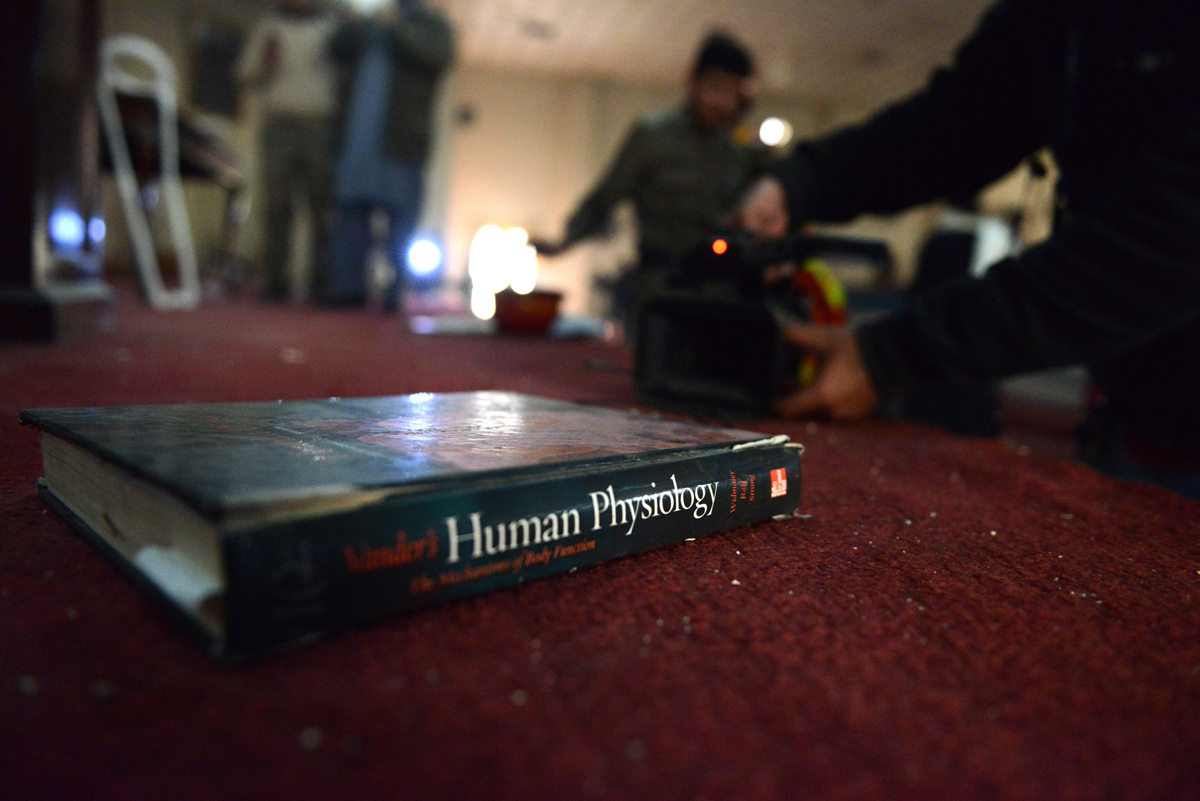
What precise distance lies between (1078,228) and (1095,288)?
6 cm

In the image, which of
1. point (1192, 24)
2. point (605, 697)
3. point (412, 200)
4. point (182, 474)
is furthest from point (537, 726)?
point (412, 200)

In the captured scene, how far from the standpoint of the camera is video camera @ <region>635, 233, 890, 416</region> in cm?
86

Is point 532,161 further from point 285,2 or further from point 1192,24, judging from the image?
point 1192,24

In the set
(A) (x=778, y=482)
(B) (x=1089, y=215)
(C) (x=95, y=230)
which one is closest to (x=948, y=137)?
(B) (x=1089, y=215)

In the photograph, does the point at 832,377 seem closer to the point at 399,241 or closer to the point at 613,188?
the point at 613,188

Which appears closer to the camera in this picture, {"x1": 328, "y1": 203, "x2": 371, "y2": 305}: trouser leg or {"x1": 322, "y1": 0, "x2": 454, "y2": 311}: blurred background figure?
{"x1": 322, "y1": 0, "x2": 454, "y2": 311}: blurred background figure

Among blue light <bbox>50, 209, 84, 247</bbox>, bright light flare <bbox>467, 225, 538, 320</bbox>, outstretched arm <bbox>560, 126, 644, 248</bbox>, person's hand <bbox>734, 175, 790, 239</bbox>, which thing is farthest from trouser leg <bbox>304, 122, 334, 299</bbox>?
bright light flare <bbox>467, 225, 538, 320</bbox>

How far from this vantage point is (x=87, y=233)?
1553 mm

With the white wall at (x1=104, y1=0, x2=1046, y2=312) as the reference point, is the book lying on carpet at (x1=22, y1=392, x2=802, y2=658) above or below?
below

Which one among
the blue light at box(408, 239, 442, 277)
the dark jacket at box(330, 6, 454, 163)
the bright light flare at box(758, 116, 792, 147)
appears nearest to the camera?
the dark jacket at box(330, 6, 454, 163)

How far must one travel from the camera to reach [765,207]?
3.61 feet

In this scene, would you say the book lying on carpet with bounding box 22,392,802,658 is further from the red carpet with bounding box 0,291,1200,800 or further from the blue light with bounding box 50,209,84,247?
the blue light with bounding box 50,209,84,247

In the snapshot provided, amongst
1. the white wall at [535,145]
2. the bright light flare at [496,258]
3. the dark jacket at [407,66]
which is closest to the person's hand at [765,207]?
the dark jacket at [407,66]

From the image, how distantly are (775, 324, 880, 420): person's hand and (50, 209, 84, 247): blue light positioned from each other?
1.42 meters
